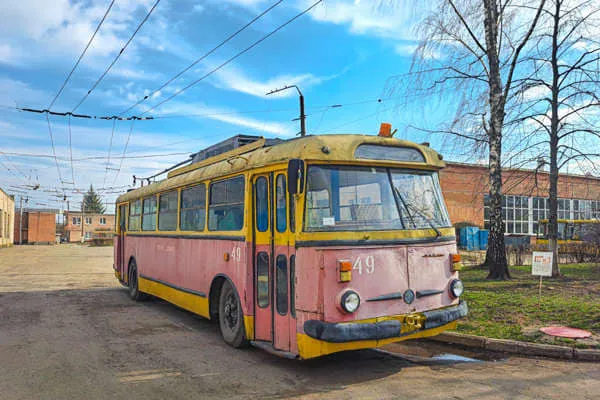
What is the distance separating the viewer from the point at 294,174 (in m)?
5.62

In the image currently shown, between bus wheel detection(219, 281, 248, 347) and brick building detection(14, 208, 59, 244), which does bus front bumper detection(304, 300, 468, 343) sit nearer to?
bus wheel detection(219, 281, 248, 347)

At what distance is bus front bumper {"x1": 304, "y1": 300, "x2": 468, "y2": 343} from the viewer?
5.32 meters

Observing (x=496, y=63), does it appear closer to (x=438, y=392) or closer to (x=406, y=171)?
(x=406, y=171)

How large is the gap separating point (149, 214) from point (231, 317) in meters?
5.34

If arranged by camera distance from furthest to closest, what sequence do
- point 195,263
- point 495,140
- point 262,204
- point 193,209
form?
1. point 495,140
2. point 193,209
3. point 195,263
4. point 262,204

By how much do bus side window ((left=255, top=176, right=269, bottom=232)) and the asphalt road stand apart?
183 centimetres

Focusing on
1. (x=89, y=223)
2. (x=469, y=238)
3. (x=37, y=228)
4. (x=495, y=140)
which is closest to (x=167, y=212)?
(x=495, y=140)

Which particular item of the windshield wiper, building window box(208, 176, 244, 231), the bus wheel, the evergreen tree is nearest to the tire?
building window box(208, 176, 244, 231)

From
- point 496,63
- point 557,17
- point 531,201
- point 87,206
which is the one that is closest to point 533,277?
point 496,63

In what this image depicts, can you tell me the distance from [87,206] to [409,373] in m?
129

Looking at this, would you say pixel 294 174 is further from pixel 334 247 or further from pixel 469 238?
pixel 469 238

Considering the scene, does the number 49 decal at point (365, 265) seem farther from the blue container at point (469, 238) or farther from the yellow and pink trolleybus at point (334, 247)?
the blue container at point (469, 238)

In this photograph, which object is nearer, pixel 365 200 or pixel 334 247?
pixel 334 247

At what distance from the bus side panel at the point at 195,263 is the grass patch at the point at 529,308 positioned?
3.70 meters
